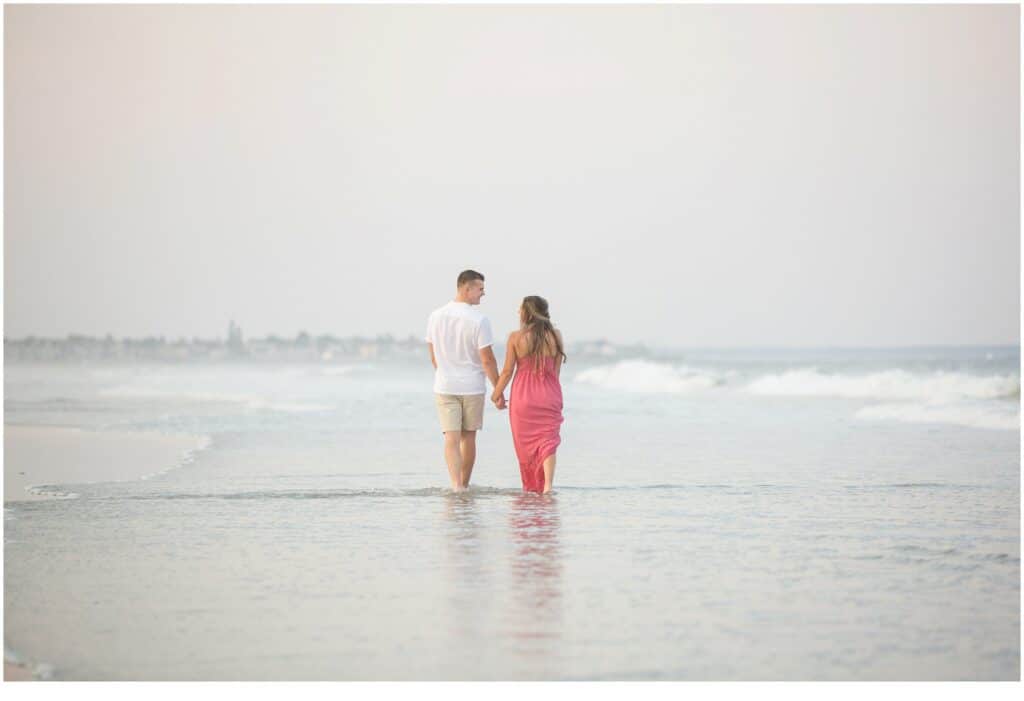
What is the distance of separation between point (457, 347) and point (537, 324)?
0.53 metres

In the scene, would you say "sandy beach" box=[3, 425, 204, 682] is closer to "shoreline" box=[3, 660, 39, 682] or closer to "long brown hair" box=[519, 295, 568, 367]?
"long brown hair" box=[519, 295, 568, 367]

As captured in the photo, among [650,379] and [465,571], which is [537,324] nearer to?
[465,571]

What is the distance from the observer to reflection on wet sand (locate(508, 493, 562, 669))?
391cm

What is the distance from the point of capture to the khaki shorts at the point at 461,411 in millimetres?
7551

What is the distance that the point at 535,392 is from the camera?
759 centimetres

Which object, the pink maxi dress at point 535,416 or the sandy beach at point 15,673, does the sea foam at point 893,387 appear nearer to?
the pink maxi dress at point 535,416

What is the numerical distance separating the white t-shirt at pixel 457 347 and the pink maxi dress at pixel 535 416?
276mm

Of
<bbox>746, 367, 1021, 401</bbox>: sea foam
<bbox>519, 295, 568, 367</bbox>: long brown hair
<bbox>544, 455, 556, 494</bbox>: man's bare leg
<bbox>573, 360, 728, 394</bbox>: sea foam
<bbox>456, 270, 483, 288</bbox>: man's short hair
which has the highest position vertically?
<bbox>456, 270, 483, 288</bbox>: man's short hair

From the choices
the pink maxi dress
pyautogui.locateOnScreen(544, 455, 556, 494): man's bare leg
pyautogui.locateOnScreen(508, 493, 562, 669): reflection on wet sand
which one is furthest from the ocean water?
the pink maxi dress

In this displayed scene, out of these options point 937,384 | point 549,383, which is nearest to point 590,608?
point 549,383

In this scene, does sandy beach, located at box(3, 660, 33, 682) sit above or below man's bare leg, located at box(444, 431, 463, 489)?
below

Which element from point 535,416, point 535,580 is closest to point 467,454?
point 535,416

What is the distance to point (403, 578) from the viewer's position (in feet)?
15.9
